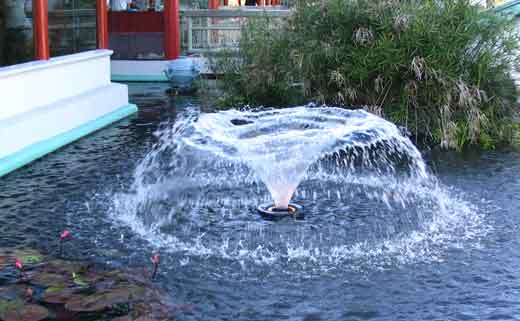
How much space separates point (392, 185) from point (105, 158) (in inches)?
150

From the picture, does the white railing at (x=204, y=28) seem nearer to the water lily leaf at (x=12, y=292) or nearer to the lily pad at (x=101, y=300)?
the water lily leaf at (x=12, y=292)

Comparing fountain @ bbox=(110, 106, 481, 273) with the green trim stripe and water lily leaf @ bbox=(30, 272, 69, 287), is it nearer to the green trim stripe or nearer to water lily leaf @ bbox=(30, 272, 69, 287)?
water lily leaf @ bbox=(30, 272, 69, 287)

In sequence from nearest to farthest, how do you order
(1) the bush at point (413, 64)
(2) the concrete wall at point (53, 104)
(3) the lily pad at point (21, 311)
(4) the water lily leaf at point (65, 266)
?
1. (3) the lily pad at point (21, 311)
2. (4) the water lily leaf at point (65, 266)
3. (2) the concrete wall at point (53, 104)
4. (1) the bush at point (413, 64)

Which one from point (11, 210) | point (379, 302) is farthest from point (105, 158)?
point (379, 302)

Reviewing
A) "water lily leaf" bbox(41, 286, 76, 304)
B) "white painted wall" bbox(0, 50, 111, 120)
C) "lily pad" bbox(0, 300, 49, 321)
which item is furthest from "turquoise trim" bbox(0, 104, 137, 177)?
"lily pad" bbox(0, 300, 49, 321)

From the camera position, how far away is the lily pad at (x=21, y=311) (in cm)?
509

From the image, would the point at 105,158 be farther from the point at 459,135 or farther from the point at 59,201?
the point at 459,135

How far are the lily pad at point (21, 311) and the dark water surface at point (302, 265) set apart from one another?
3.01 ft

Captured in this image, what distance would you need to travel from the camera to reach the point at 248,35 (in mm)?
13484

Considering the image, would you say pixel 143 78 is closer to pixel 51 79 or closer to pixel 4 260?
pixel 51 79

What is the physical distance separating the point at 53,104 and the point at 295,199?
4.86 metres

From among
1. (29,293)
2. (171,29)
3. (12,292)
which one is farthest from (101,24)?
(29,293)

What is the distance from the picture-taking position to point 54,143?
11.0 metres

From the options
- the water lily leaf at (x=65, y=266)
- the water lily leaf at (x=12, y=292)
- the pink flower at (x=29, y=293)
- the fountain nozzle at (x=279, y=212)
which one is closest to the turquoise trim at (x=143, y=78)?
the fountain nozzle at (x=279, y=212)
